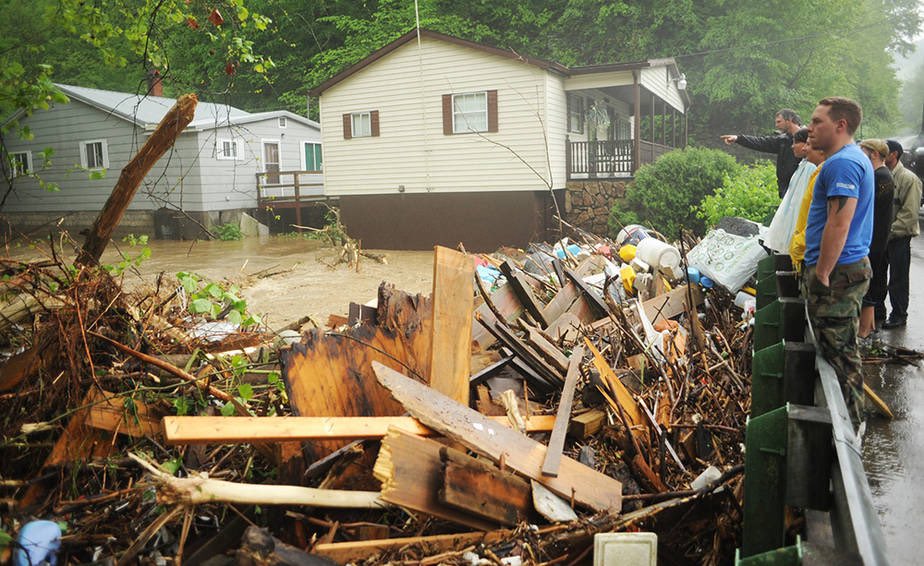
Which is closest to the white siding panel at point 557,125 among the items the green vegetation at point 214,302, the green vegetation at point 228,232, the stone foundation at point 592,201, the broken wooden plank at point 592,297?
the stone foundation at point 592,201

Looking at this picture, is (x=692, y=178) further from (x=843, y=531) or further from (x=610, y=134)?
(x=843, y=531)

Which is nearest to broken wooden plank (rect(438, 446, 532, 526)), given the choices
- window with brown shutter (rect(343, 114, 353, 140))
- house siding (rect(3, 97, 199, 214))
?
window with brown shutter (rect(343, 114, 353, 140))

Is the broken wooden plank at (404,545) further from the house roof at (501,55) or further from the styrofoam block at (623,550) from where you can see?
the house roof at (501,55)

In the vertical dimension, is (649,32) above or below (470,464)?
above

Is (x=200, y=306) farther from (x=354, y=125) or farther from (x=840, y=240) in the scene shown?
(x=354, y=125)

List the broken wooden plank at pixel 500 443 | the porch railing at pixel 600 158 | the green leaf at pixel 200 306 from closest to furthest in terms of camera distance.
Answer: the broken wooden plank at pixel 500 443 → the green leaf at pixel 200 306 → the porch railing at pixel 600 158

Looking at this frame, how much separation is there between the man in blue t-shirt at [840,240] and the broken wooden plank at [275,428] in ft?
7.88

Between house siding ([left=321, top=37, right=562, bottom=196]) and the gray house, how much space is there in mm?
5120

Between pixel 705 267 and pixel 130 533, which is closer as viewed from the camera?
pixel 130 533

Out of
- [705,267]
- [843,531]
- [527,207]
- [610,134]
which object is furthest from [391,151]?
[843,531]

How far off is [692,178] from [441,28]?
22.3 metres

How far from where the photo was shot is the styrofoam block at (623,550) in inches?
112

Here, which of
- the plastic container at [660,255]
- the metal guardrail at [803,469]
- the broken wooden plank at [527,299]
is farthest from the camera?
the plastic container at [660,255]

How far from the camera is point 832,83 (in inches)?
1447
